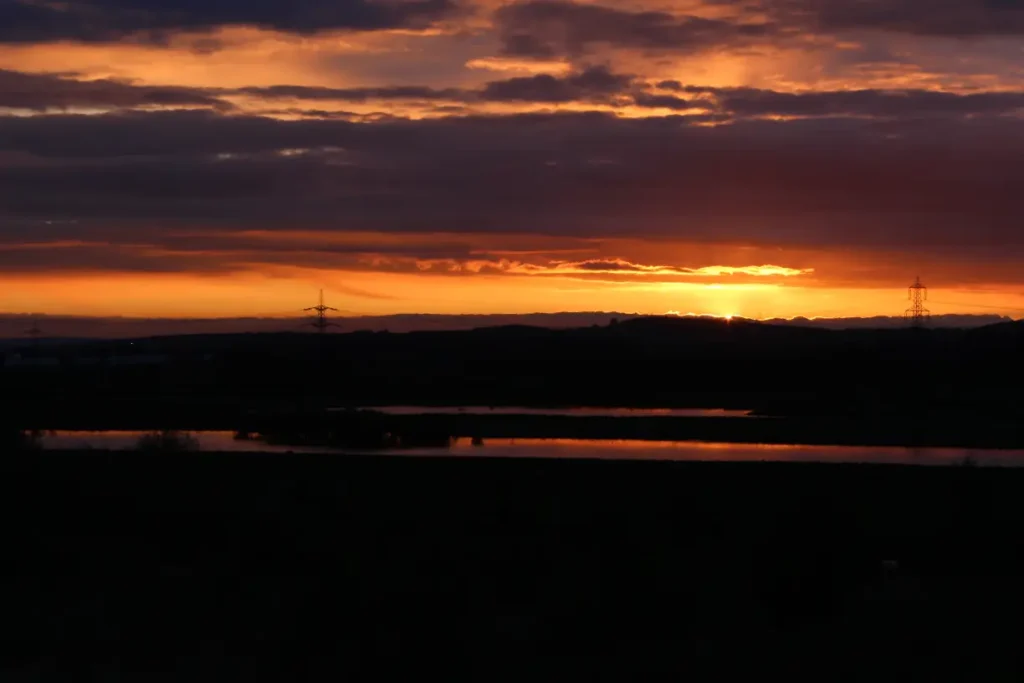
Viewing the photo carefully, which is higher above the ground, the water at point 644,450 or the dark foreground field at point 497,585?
the dark foreground field at point 497,585

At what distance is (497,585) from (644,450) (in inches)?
1000

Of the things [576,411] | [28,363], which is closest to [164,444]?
[576,411]

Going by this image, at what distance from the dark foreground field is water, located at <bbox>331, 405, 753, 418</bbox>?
28.8 metres

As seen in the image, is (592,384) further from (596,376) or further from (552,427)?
(552,427)

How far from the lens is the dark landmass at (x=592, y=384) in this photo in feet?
157

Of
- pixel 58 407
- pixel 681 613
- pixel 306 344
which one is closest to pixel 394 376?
pixel 58 407

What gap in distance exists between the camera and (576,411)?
2174 inches

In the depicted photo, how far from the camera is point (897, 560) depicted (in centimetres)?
1692

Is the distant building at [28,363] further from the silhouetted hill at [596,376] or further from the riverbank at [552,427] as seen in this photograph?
the riverbank at [552,427]

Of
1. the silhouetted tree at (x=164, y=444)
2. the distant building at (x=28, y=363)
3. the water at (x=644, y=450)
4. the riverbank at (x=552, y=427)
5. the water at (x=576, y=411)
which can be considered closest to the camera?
the silhouetted tree at (x=164, y=444)

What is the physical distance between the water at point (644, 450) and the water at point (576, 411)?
32.1 feet

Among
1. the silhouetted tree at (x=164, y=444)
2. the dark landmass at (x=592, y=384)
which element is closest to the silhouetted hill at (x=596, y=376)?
the dark landmass at (x=592, y=384)

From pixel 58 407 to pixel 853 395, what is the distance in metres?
36.0

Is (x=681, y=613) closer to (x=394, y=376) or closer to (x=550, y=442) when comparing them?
(x=550, y=442)
